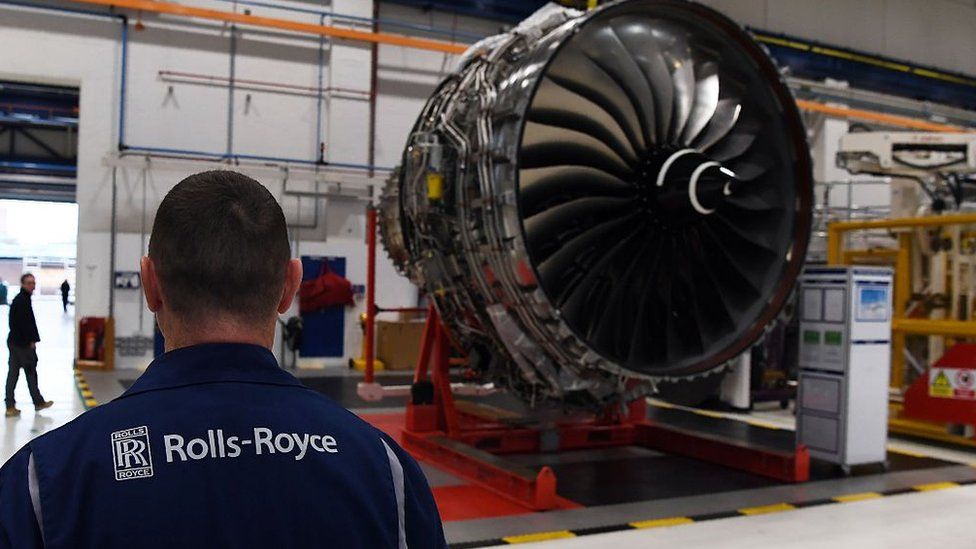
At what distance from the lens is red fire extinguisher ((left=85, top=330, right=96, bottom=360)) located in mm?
10273

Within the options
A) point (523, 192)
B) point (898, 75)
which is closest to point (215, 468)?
point (523, 192)

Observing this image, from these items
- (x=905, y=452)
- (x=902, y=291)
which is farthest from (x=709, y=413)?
(x=905, y=452)

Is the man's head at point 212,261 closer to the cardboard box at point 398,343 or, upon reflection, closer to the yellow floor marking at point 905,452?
the yellow floor marking at point 905,452

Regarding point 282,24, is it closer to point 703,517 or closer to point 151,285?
point 703,517

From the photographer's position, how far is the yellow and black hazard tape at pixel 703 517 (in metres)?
4.00

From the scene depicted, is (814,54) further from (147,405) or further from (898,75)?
(147,405)

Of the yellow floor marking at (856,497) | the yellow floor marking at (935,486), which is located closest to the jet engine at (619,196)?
the yellow floor marking at (856,497)

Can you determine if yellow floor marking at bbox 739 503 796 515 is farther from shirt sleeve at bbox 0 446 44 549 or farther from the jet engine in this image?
shirt sleeve at bbox 0 446 44 549

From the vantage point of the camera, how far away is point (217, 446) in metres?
0.90

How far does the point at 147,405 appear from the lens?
93 cm

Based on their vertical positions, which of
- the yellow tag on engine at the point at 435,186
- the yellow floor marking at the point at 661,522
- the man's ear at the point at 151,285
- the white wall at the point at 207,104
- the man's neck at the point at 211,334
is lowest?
the yellow floor marking at the point at 661,522

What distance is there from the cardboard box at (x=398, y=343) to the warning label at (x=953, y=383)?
637 centimetres

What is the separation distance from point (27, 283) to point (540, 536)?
19.6 feet

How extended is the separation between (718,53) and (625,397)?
1.99 m
